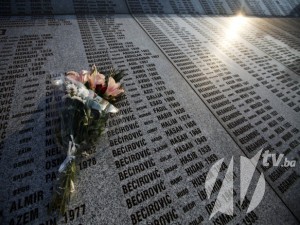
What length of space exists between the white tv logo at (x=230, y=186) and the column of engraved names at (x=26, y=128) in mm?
1701

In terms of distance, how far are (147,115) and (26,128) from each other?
146cm

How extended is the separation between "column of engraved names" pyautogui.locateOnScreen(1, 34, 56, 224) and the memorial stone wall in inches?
0.4

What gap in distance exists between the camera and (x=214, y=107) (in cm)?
366

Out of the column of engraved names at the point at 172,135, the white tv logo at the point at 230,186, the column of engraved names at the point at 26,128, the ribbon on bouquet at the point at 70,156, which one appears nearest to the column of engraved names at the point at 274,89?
the white tv logo at the point at 230,186

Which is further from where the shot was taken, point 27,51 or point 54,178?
point 27,51

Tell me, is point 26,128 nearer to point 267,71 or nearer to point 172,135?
point 172,135

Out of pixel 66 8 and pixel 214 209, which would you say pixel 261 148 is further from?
pixel 66 8

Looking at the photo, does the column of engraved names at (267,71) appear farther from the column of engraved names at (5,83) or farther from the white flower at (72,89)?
the column of engraved names at (5,83)

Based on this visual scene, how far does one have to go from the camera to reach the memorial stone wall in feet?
7.34

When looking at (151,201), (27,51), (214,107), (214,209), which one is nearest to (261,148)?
(214,107)

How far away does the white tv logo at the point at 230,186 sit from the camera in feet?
8.11

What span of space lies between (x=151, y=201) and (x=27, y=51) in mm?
3014

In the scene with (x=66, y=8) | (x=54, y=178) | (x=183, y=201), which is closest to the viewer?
(x=54, y=178)

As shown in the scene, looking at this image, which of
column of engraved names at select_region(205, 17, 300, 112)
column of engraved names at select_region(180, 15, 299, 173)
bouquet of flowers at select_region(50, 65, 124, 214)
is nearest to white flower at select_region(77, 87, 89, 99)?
bouquet of flowers at select_region(50, 65, 124, 214)
